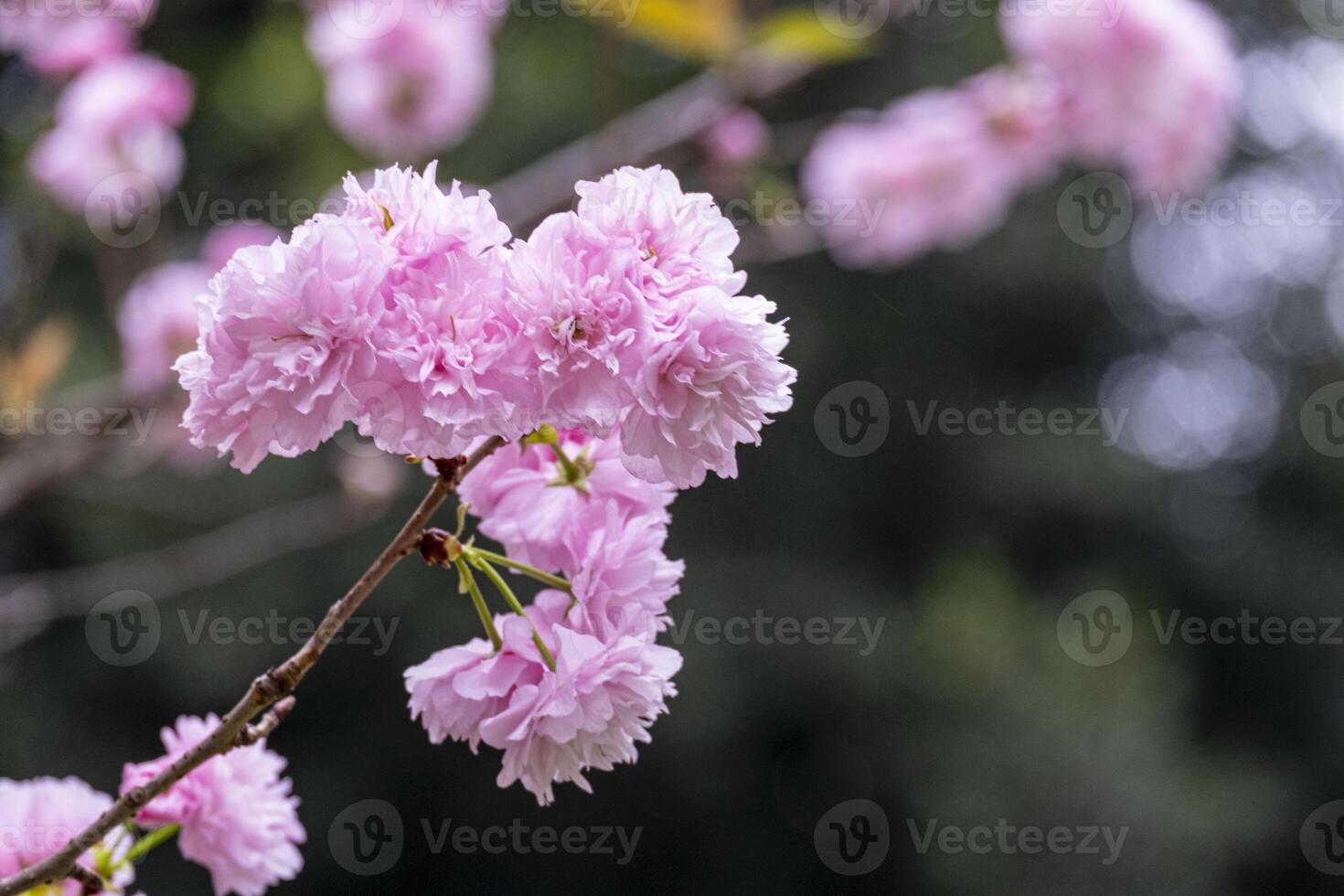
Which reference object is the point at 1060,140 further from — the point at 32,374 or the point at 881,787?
the point at 881,787

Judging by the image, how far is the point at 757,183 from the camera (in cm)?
176

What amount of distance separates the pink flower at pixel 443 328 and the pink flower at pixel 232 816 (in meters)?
0.28

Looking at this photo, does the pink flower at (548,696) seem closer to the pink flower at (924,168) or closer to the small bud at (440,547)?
the small bud at (440,547)

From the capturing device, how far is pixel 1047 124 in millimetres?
1844

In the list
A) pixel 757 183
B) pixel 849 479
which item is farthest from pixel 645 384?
pixel 849 479

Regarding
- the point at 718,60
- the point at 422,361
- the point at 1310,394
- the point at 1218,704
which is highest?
the point at 1310,394

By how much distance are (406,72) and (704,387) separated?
5.42 ft

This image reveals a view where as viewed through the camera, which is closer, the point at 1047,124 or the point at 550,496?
the point at 550,496

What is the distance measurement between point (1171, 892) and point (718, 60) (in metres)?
4.01

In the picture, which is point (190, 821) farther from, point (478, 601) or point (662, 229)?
point (662, 229)

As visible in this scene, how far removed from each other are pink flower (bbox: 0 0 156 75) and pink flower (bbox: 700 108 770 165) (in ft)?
2.51

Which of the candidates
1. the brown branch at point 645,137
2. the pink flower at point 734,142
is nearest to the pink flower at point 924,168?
the pink flower at point 734,142

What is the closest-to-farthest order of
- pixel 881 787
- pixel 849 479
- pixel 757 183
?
pixel 757 183
pixel 881 787
pixel 849 479

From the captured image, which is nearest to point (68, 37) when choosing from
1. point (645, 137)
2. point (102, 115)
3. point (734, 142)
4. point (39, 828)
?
point (102, 115)
